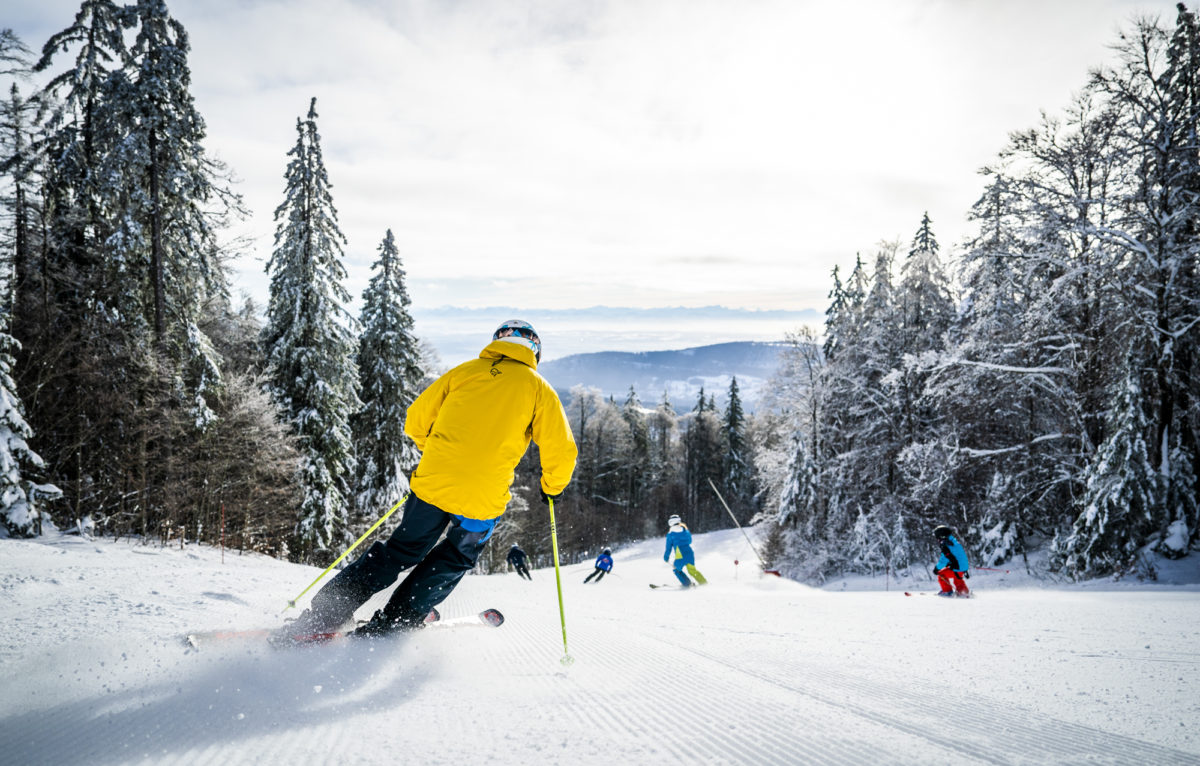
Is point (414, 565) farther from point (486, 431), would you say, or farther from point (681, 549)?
point (681, 549)

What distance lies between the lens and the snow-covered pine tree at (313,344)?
18031mm

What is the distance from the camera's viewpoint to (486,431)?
330 centimetres

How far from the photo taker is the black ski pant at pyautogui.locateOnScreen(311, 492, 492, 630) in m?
3.18

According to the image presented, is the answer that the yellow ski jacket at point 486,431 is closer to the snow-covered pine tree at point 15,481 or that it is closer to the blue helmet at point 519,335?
the blue helmet at point 519,335

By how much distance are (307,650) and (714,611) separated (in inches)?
170

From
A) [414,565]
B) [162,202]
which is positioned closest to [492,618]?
[414,565]

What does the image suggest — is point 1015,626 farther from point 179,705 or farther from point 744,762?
point 179,705

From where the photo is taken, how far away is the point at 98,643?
2.50m

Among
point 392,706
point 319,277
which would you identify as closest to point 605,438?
point 319,277

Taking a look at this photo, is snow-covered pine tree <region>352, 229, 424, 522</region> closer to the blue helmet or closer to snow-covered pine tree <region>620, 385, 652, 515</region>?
the blue helmet

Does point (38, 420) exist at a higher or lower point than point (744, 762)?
higher

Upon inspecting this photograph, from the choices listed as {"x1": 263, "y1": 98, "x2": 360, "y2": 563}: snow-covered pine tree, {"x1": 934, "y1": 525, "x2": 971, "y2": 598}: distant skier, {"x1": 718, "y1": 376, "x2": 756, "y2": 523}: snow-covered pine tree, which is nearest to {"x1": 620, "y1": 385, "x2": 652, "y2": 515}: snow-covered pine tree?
{"x1": 718, "y1": 376, "x2": 756, "y2": 523}: snow-covered pine tree

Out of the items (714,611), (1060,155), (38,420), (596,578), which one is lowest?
(596,578)

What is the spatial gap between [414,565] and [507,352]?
4.56 feet
